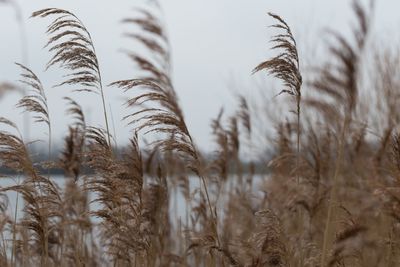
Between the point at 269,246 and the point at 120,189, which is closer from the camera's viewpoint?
the point at 269,246

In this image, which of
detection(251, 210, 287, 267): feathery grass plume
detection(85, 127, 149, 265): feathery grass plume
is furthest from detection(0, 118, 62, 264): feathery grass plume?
detection(251, 210, 287, 267): feathery grass plume

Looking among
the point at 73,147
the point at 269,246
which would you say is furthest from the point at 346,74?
the point at 73,147

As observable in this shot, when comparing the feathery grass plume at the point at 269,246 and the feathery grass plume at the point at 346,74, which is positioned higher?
the feathery grass plume at the point at 346,74

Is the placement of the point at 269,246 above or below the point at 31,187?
below

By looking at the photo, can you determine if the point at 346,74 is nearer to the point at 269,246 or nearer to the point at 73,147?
the point at 269,246

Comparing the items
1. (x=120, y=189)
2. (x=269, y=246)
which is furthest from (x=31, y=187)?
(x=269, y=246)

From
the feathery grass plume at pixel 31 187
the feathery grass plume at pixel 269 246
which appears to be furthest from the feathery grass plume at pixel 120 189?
the feathery grass plume at pixel 269 246

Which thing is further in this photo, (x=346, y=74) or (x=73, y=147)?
(x=73, y=147)

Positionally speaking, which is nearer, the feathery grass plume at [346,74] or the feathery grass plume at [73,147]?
the feathery grass plume at [346,74]

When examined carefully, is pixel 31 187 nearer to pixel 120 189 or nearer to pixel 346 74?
pixel 120 189

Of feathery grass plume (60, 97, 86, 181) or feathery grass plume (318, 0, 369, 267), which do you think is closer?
feathery grass plume (318, 0, 369, 267)

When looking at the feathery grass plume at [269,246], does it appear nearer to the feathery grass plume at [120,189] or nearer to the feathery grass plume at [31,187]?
the feathery grass plume at [120,189]

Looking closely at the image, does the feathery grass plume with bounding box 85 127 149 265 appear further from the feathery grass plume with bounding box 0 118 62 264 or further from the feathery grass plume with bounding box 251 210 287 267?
the feathery grass plume with bounding box 251 210 287 267

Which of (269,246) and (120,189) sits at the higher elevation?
(120,189)
